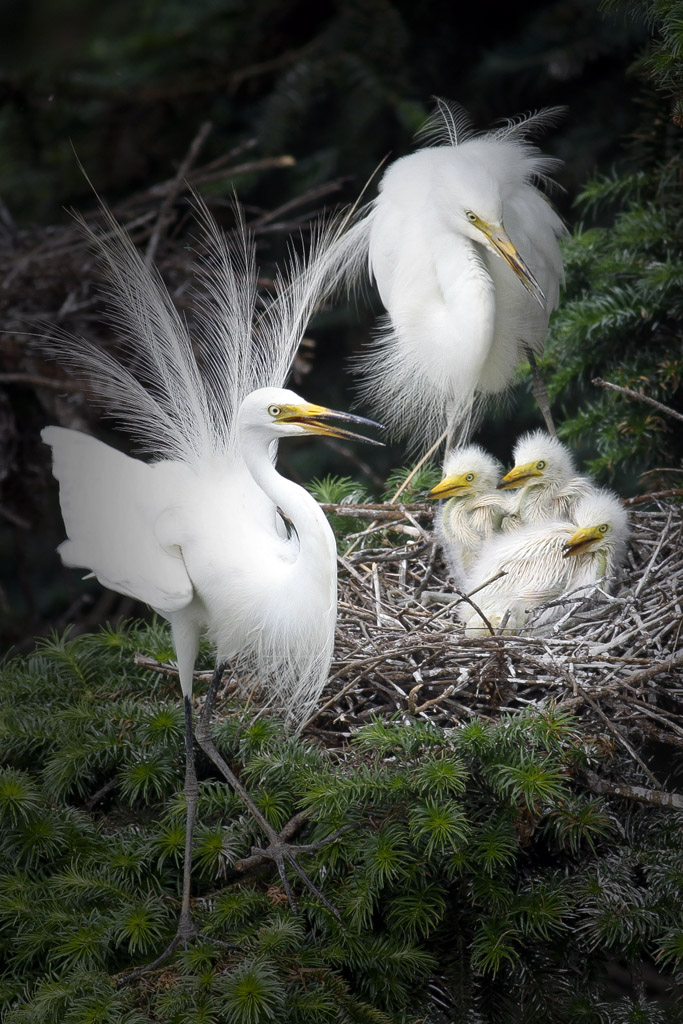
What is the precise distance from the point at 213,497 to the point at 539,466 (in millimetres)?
848

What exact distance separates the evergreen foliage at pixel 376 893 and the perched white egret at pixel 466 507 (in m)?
0.61

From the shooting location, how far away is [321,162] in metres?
3.65

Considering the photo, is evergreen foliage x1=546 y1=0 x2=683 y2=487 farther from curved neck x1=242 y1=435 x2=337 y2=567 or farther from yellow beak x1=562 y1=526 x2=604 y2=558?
curved neck x1=242 y1=435 x2=337 y2=567

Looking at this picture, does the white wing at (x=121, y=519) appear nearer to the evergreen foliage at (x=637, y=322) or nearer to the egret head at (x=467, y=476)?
the egret head at (x=467, y=476)

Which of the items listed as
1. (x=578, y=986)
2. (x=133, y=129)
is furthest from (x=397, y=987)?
(x=133, y=129)

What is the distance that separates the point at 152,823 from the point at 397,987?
0.58m

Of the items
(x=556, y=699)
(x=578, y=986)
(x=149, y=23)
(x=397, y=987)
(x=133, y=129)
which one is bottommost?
(x=578, y=986)

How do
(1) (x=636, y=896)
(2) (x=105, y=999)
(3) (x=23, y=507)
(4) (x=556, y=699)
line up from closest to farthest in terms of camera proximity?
(2) (x=105, y=999), (1) (x=636, y=896), (4) (x=556, y=699), (3) (x=23, y=507)

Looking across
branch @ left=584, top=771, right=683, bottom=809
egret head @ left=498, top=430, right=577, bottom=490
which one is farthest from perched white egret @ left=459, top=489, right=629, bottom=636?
branch @ left=584, top=771, right=683, bottom=809

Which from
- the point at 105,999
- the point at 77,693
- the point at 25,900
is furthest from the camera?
the point at 77,693

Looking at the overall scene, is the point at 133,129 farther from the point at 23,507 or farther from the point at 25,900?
the point at 25,900

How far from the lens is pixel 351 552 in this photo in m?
2.45

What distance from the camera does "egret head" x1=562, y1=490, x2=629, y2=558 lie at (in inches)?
81.0

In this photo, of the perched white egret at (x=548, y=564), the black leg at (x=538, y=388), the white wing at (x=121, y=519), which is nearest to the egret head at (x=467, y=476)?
the perched white egret at (x=548, y=564)
